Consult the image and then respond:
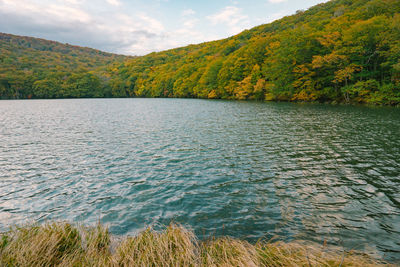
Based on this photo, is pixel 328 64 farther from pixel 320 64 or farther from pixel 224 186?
pixel 224 186

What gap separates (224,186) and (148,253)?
562 centimetres

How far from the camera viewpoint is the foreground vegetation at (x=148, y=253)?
4666 mm

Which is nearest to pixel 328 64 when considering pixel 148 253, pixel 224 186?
pixel 224 186

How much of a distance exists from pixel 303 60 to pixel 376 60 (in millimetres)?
16706

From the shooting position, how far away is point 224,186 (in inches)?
396

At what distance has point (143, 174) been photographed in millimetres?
11820

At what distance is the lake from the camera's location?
23.0 ft

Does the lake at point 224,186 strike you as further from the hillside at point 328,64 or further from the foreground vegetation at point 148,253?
the hillside at point 328,64

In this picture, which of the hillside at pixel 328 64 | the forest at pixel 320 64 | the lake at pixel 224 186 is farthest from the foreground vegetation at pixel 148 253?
the hillside at pixel 328 64

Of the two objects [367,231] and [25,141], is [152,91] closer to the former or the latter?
[25,141]

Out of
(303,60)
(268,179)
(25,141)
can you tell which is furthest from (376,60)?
(25,141)


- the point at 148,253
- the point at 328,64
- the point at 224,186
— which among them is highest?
the point at 328,64

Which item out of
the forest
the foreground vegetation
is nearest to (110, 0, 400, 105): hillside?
the forest

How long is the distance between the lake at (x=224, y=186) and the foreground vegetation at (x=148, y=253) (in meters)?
1.19
